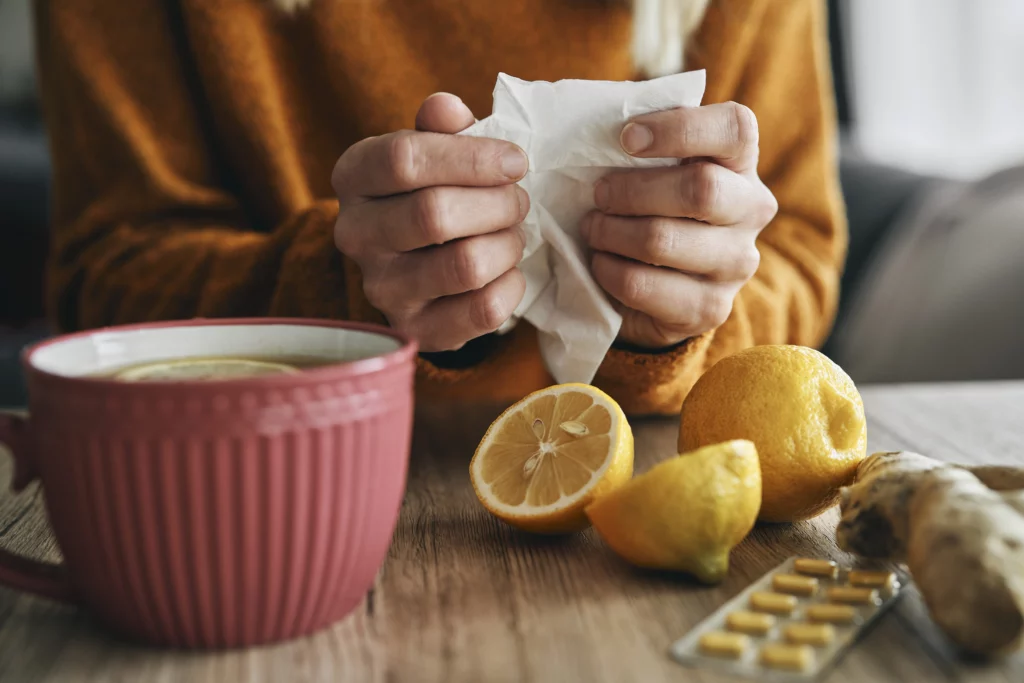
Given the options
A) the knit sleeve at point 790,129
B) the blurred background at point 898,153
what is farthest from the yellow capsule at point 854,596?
the blurred background at point 898,153

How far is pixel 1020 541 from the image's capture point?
376 mm

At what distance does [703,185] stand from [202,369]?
38cm

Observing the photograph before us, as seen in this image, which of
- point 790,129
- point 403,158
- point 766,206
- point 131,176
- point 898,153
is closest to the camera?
point 403,158

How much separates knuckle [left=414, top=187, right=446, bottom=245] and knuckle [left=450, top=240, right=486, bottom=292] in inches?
0.6

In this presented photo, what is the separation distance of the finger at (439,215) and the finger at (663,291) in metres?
0.09

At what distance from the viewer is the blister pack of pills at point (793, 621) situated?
0.37 m

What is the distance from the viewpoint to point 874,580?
438 millimetres

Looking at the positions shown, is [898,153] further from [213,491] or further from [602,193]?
[213,491]

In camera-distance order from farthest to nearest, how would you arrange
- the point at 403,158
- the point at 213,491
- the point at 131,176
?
the point at 131,176 → the point at 403,158 → the point at 213,491

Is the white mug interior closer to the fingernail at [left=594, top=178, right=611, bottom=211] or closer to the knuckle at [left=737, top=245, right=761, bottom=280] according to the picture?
the fingernail at [left=594, top=178, right=611, bottom=211]

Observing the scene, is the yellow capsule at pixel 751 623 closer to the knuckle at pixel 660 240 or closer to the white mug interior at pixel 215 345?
the white mug interior at pixel 215 345

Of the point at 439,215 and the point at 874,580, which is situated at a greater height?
the point at 439,215

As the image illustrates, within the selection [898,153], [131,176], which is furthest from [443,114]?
[898,153]

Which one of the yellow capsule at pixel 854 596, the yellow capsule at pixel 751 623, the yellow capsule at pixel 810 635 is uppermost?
the yellow capsule at pixel 810 635
